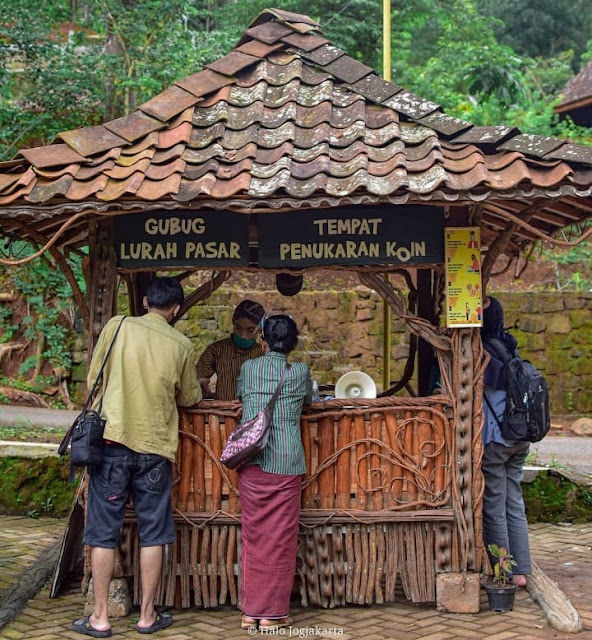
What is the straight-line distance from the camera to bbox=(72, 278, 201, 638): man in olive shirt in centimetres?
521

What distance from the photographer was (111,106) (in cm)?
1347

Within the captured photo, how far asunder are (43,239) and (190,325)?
735cm

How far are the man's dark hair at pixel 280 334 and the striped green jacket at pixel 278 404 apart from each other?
0.05 meters

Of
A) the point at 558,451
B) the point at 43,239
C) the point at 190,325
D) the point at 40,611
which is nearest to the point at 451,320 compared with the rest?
the point at 43,239

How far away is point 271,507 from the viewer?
530 cm

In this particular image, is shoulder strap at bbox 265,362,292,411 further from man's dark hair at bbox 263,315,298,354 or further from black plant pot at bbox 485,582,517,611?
black plant pot at bbox 485,582,517,611

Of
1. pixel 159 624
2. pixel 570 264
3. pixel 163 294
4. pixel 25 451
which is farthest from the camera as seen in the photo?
pixel 570 264

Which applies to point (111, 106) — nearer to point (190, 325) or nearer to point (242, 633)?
point (190, 325)

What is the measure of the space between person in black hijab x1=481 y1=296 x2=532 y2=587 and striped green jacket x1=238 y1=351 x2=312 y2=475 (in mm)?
1264

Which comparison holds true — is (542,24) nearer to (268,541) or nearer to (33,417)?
(33,417)

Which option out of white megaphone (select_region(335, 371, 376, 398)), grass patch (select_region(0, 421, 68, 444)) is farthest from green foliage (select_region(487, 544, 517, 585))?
grass patch (select_region(0, 421, 68, 444))

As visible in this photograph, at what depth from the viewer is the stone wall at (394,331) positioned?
13.3 meters

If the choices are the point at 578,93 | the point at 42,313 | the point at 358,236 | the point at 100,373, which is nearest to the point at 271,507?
the point at 100,373

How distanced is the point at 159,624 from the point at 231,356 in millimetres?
2139
